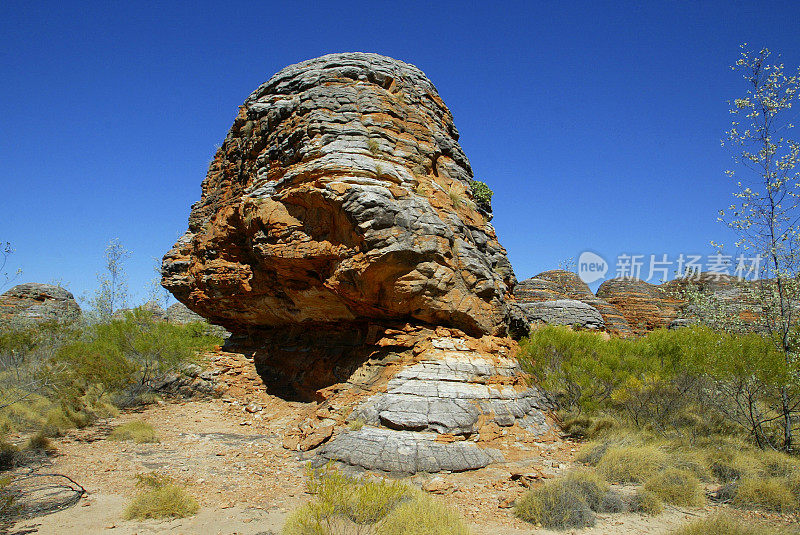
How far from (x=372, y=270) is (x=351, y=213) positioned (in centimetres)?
148

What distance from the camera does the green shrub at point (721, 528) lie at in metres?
4.97

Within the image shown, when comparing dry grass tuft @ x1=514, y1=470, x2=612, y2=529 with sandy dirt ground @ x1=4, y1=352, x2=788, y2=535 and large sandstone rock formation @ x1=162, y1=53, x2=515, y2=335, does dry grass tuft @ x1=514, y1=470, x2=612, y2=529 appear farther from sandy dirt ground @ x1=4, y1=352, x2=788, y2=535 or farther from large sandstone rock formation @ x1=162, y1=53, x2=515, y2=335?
large sandstone rock formation @ x1=162, y1=53, x2=515, y2=335

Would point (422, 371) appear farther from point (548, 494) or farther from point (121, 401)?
point (121, 401)

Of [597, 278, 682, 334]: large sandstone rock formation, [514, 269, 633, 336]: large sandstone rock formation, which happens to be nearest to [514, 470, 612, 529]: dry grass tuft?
[514, 269, 633, 336]: large sandstone rock formation

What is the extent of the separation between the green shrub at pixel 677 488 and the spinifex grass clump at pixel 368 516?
3.46 metres

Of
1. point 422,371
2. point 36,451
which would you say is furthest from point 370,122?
point 36,451

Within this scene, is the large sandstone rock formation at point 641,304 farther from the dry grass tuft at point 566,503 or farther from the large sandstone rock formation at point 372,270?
the dry grass tuft at point 566,503

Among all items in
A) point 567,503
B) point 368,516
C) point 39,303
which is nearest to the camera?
point 368,516

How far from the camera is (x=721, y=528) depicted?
5062mm

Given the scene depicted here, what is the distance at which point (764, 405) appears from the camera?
11.1 meters

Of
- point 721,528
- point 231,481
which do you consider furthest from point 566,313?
point 231,481

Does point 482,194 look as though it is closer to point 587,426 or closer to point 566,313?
point 587,426

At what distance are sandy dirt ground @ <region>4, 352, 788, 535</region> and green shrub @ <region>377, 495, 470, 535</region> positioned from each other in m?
0.65

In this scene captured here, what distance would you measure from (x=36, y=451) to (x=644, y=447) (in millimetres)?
12461
